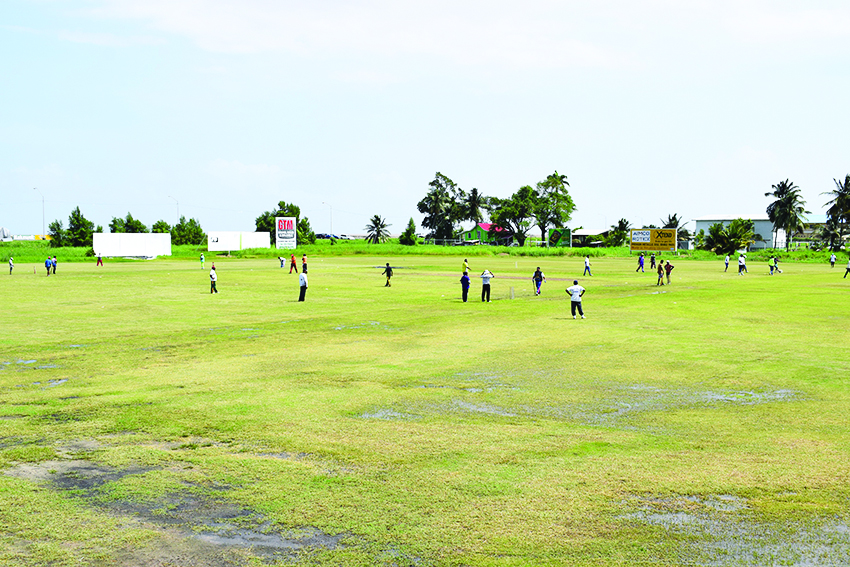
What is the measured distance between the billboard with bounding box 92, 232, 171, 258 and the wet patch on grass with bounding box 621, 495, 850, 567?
10649 centimetres

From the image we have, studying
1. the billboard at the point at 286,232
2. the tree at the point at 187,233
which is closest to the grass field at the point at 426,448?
the billboard at the point at 286,232

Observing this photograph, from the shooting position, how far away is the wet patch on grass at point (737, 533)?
6.36 metres

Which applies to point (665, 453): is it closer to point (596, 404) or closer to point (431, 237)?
point (596, 404)

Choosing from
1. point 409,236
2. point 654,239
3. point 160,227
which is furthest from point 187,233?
point 654,239

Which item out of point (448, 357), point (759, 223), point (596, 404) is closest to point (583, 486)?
point (596, 404)

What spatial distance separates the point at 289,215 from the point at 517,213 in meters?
46.2

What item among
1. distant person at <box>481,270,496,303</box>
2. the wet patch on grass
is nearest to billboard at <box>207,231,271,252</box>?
distant person at <box>481,270,496,303</box>

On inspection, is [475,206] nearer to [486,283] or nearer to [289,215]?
[289,215]

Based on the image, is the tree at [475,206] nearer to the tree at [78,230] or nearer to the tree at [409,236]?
the tree at [409,236]

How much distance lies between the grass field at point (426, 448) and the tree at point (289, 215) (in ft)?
382

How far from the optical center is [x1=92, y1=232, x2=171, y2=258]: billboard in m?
102

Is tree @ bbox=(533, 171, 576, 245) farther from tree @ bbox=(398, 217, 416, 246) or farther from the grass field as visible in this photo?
the grass field

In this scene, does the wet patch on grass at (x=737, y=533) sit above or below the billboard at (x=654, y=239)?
below

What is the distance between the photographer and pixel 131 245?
4114 inches
